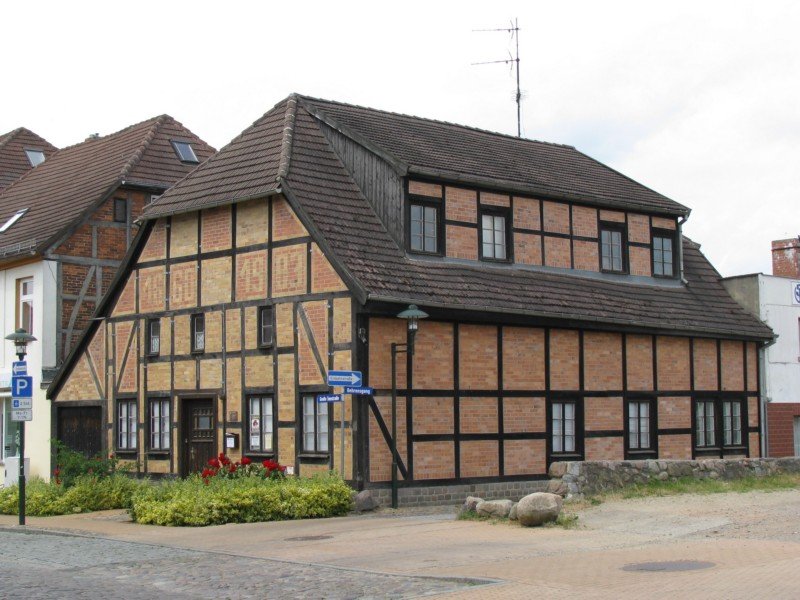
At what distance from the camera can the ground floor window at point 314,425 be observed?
22453 millimetres

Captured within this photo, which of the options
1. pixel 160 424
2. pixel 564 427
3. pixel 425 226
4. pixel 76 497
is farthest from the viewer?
pixel 160 424

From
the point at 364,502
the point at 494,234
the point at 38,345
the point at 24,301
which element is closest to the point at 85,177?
the point at 24,301

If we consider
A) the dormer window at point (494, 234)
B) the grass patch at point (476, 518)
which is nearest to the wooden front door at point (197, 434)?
the dormer window at point (494, 234)

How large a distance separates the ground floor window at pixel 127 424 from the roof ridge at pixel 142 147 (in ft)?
22.0

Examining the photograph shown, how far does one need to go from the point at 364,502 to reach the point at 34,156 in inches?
954

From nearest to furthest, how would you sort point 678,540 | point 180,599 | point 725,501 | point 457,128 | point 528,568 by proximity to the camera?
point 180,599 < point 528,568 < point 678,540 < point 725,501 < point 457,128

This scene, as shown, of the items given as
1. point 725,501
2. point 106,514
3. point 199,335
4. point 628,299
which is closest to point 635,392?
point 628,299

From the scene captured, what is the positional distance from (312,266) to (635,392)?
846cm

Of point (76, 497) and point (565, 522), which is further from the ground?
point (565, 522)

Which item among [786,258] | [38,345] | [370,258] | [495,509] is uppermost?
[786,258]

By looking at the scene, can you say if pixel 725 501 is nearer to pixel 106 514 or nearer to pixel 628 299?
pixel 628 299

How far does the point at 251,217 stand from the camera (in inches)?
965

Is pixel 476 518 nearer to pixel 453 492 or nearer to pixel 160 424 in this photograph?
→ pixel 453 492

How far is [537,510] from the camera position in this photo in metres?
17.6
